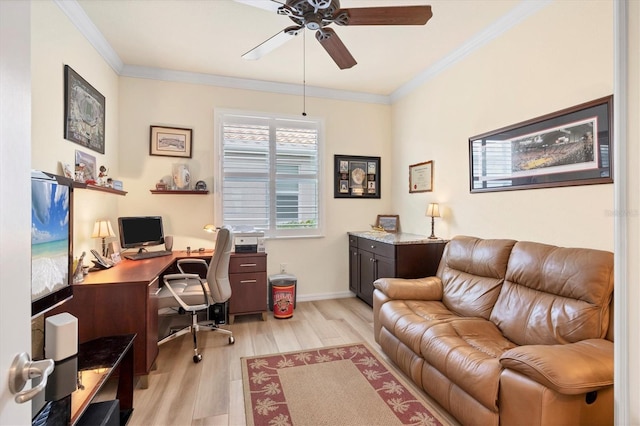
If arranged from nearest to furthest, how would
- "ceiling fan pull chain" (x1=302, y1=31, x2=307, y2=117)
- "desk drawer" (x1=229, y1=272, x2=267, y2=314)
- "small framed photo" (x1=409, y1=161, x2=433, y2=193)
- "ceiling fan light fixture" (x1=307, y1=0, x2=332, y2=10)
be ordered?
1. "ceiling fan light fixture" (x1=307, y1=0, x2=332, y2=10)
2. "ceiling fan pull chain" (x1=302, y1=31, x2=307, y2=117)
3. "desk drawer" (x1=229, y1=272, x2=267, y2=314)
4. "small framed photo" (x1=409, y1=161, x2=433, y2=193)

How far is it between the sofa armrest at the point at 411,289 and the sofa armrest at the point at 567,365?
1.13m

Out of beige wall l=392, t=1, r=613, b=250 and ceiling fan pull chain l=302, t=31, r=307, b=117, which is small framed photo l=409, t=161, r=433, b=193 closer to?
beige wall l=392, t=1, r=613, b=250

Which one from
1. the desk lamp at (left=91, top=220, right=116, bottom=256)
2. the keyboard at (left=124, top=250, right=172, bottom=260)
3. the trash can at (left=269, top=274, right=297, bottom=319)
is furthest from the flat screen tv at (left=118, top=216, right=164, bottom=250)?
the trash can at (left=269, top=274, right=297, bottom=319)

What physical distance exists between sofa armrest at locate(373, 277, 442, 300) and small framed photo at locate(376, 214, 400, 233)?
1535 mm

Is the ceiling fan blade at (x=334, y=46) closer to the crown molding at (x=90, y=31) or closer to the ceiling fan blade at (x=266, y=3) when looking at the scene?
the ceiling fan blade at (x=266, y=3)

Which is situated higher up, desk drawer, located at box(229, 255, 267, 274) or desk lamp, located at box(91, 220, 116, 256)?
desk lamp, located at box(91, 220, 116, 256)

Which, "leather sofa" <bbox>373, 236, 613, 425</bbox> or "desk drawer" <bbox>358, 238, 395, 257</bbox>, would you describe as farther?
"desk drawer" <bbox>358, 238, 395, 257</bbox>

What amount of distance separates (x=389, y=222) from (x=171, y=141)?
3.04 meters

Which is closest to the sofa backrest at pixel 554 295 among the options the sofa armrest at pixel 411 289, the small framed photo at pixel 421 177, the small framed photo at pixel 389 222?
the sofa armrest at pixel 411 289

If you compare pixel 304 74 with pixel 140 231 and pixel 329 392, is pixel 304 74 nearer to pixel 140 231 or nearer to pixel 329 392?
pixel 140 231

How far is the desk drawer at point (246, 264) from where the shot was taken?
132 inches

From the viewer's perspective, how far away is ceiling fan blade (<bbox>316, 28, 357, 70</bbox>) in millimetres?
2051

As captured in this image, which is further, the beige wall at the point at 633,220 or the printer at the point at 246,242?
the printer at the point at 246,242

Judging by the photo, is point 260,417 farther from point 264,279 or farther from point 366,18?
point 366,18
